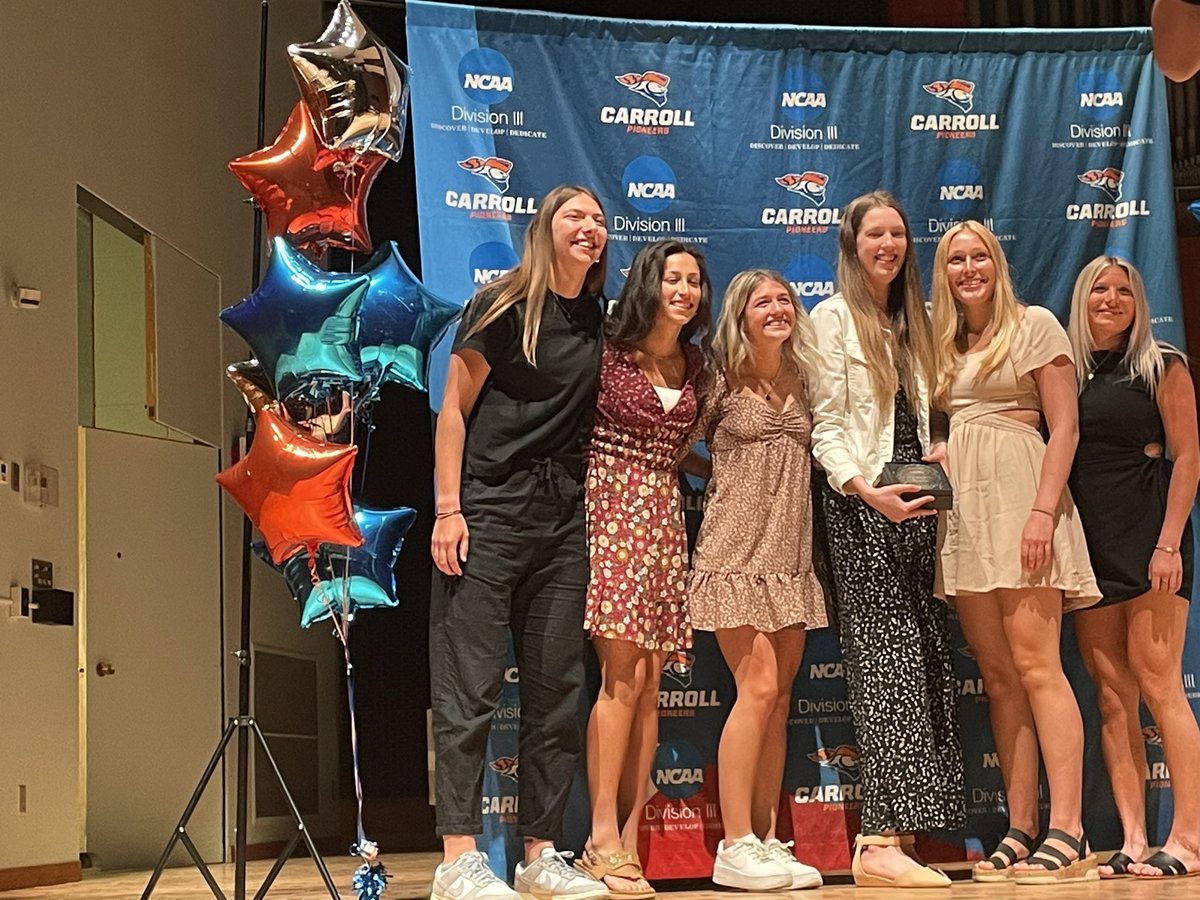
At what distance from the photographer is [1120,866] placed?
13.8 ft

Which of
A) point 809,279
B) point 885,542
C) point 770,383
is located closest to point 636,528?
point 770,383

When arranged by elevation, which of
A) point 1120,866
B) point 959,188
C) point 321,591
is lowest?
point 1120,866

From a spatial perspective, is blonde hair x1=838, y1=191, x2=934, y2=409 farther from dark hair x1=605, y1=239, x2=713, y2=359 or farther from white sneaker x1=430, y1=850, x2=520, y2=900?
white sneaker x1=430, y1=850, x2=520, y2=900

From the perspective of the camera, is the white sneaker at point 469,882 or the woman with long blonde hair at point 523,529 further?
the woman with long blonde hair at point 523,529

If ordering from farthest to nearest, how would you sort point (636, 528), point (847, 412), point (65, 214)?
point (65, 214) < point (847, 412) < point (636, 528)

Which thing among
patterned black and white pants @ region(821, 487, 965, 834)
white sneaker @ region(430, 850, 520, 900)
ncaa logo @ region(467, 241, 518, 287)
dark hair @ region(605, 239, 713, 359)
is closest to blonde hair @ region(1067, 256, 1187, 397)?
patterned black and white pants @ region(821, 487, 965, 834)

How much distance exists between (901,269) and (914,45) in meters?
0.87

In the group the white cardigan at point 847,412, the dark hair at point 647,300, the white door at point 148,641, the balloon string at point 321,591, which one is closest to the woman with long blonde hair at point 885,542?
the white cardigan at point 847,412

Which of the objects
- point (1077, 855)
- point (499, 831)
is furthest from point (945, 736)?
point (499, 831)

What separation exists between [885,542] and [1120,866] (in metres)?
1.11

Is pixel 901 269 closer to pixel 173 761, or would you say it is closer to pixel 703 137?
pixel 703 137

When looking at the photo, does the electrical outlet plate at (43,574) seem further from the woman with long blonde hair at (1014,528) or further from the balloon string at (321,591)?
the woman with long blonde hair at (1014,528)

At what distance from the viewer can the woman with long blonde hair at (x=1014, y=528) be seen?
407 cm

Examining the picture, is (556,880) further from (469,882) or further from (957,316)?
(957,316)
